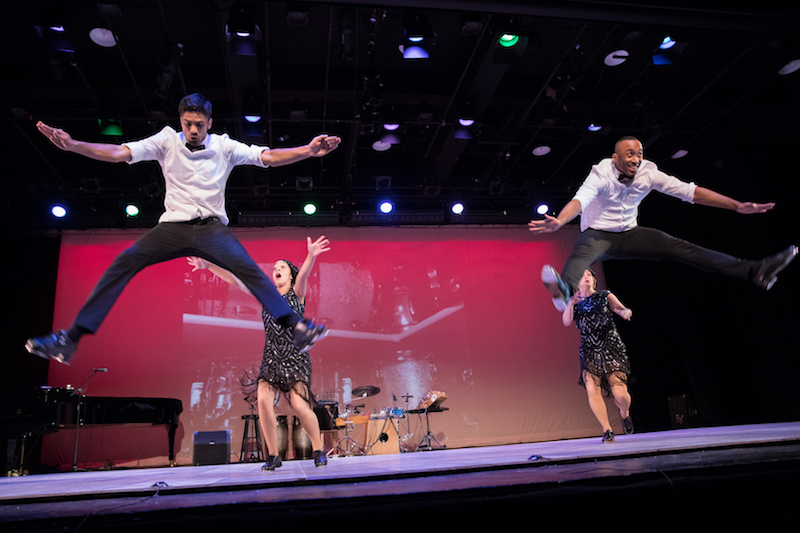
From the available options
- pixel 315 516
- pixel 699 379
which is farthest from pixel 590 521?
pixel 699 379

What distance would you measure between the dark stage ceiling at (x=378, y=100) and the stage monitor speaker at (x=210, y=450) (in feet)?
13.7

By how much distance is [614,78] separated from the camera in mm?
8711

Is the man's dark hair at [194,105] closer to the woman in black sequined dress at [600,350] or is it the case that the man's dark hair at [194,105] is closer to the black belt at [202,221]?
the black belt at [202,221]

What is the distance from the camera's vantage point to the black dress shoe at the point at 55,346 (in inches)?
117

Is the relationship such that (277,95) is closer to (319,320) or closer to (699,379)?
(319,320)

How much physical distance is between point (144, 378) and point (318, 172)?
16.1 ft

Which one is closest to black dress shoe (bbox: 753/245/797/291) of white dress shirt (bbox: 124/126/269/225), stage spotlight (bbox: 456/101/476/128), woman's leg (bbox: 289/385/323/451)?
woman's leg (bbox: 289/385/323/451)

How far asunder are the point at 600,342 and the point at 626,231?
6.07 ft

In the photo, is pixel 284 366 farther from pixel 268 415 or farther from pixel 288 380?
pixel 268 415

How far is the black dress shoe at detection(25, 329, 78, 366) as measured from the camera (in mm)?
2961

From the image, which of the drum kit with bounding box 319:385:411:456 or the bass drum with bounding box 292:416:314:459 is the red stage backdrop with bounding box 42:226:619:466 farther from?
the bass drum with bounding box 292:416:314:459

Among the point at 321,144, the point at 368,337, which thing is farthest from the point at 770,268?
the point at 368,337

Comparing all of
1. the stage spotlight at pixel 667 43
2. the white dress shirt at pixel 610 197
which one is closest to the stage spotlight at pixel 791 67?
the stage spotlight at pixel 667 43

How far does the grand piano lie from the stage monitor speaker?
1.33 m
